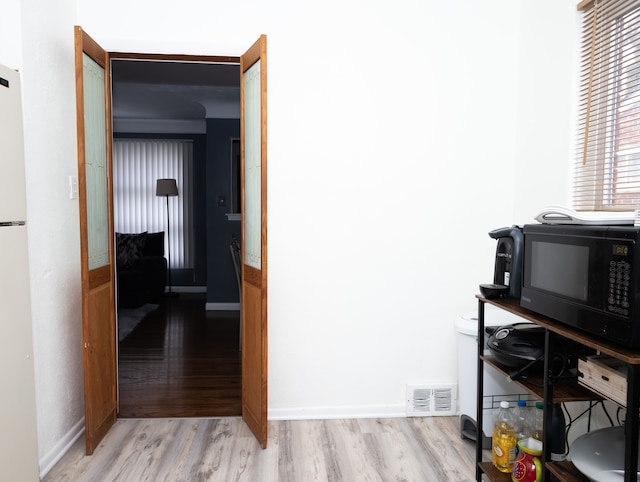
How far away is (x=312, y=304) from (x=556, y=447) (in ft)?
4.78

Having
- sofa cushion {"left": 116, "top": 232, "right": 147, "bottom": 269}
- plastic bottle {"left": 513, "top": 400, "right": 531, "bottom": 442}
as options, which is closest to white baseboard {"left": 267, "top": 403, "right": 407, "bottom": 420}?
plastic bottle {"left": 513, "top": 400, "right": 531, "bottom": 442}

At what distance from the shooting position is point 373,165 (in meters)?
2.97

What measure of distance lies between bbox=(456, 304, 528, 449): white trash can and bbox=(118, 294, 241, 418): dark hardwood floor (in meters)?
1.36

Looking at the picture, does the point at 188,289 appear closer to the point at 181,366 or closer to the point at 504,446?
the point at 181,366

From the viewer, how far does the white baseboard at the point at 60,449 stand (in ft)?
7.57

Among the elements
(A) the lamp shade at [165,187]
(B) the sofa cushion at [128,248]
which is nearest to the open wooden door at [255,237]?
(B) the sofa cushion at [128,248]

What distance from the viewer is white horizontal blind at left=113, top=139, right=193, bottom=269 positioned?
24.3 ft

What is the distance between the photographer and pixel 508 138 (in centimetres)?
303

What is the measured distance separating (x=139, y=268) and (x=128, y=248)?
0.45 meters

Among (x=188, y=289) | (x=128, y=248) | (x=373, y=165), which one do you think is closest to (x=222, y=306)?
(x=188, y=289)

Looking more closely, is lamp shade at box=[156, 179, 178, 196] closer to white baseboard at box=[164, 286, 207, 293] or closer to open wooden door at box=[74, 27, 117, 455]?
white baseboard at box=[164, 286, 207, 293]

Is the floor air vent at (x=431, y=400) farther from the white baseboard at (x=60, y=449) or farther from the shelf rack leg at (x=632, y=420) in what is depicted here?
the white baseboard at (x=60, y=449)

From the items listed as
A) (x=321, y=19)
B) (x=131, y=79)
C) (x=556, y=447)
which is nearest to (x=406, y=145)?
(x=321, y=19)

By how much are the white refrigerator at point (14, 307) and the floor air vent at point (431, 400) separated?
6.50 feet
